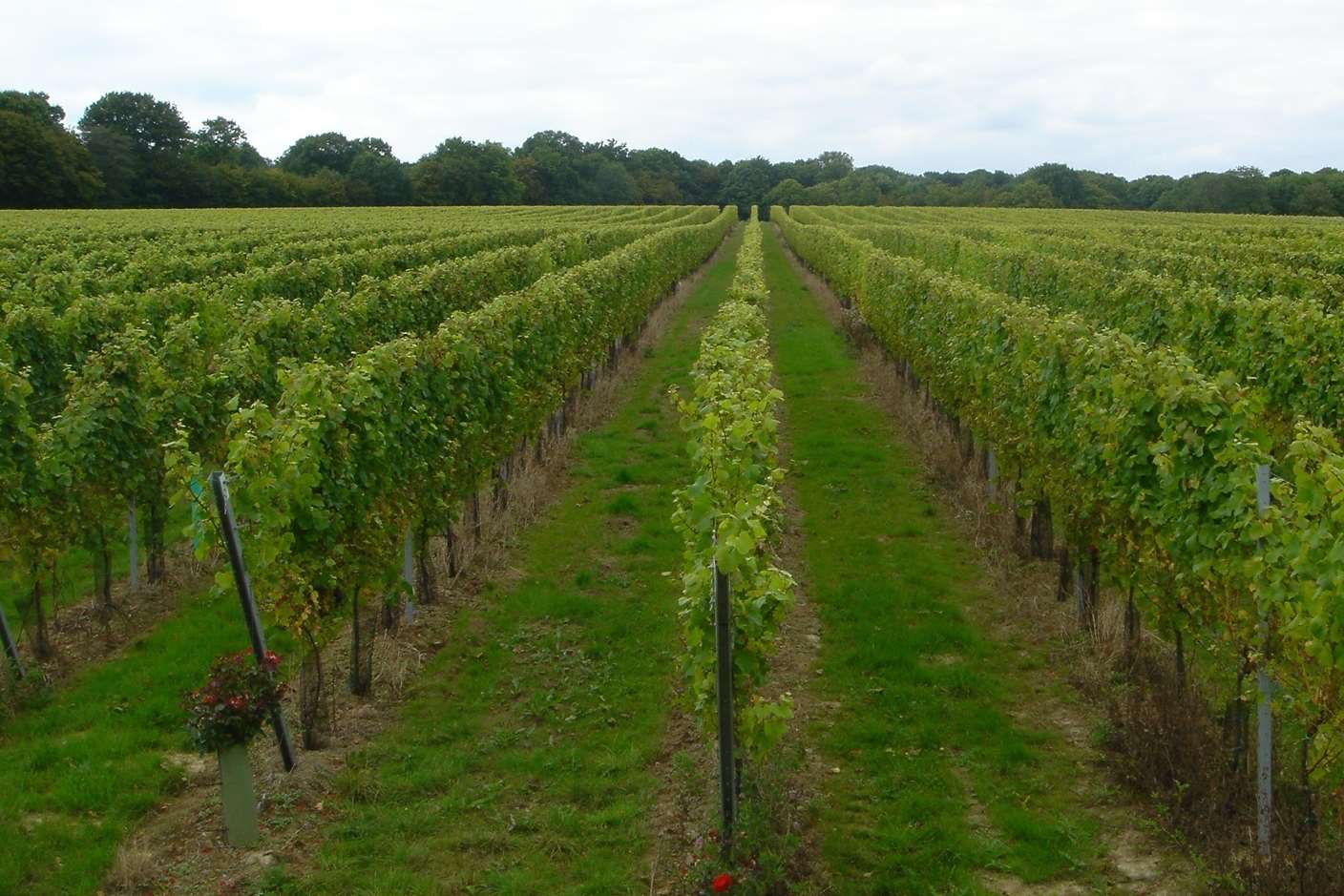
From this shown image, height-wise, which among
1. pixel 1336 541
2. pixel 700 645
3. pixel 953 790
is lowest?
pixel 953 790

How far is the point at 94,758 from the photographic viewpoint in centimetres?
688

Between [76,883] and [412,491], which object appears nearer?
[76,883]

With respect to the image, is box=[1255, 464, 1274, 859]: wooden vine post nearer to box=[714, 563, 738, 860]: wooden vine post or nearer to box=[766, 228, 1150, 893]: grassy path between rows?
box=[766, 228, 1150, 893]: grassy path between rows

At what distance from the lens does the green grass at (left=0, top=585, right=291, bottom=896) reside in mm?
5836

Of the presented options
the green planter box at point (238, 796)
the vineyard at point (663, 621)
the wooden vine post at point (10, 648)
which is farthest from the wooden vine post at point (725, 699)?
the wooden vine post at point (10, 648)

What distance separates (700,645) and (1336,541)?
2.83m

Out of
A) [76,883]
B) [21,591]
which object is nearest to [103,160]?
[21,591]

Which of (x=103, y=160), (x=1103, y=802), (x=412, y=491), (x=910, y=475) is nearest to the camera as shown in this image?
(x=1103, y=802)

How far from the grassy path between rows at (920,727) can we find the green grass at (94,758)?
390 cm

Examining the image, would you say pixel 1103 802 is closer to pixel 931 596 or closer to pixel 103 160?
pixel 931 596

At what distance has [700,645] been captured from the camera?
18.5 ft

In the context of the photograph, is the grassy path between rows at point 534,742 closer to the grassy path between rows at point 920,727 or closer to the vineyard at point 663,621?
the vineyard at point 663,621

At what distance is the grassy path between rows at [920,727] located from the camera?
5812 mm

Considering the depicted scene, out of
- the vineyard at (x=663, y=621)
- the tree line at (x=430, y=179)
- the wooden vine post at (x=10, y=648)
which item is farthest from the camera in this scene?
the tree line at (x=430, y=179)
